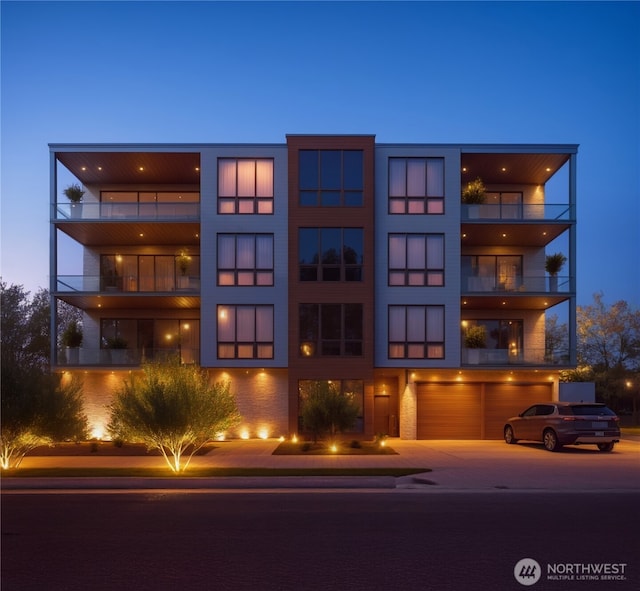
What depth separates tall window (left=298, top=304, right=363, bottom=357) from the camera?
26.1 metres

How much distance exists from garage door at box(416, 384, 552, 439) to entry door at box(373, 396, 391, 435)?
5.86 feet

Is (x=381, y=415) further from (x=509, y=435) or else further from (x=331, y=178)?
(x=331, y=178)

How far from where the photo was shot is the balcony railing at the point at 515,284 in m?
26.6

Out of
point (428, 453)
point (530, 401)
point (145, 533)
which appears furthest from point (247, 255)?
point (145, 533)

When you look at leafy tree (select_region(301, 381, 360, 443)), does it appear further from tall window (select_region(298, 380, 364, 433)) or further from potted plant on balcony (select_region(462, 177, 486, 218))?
potted plant on balcony (select_region(462, 177, 486, 218))

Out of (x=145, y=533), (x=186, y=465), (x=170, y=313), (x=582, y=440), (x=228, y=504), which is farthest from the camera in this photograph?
(x=170, y=313)

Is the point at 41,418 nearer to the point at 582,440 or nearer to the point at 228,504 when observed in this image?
the point at 228,504

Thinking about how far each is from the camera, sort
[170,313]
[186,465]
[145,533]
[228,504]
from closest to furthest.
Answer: [145,533] < [228,504] < [186,465] < [170,313]

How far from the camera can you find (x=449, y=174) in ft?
87.7

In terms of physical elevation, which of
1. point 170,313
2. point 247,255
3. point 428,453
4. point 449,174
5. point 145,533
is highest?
point 449,174

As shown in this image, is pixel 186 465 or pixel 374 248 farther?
pixel 374 248

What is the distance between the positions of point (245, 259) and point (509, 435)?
13314 millimetres

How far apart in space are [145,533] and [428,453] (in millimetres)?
13969

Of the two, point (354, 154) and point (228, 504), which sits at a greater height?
point (354, 154)
